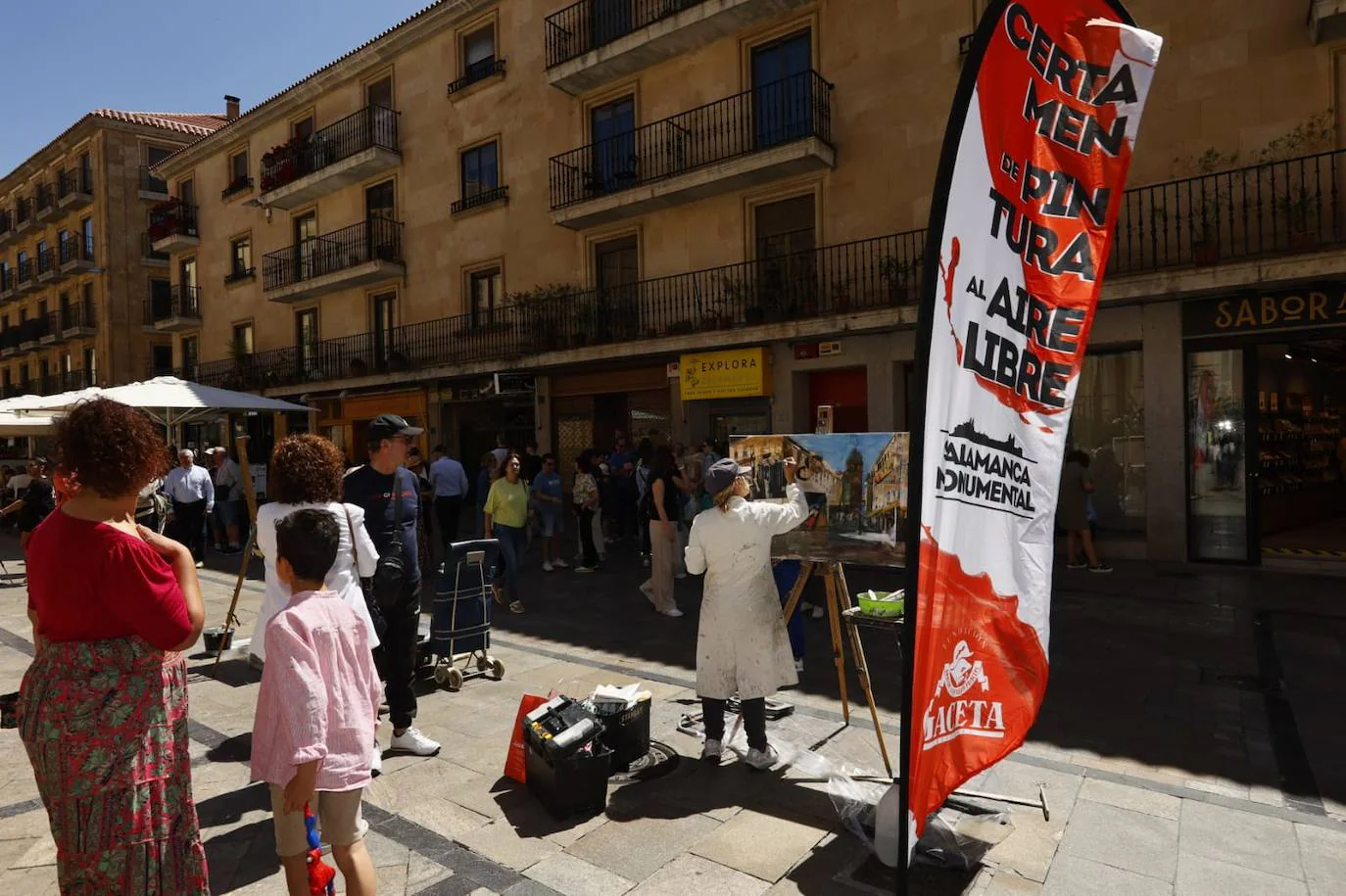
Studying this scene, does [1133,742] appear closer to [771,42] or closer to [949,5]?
[949,5]

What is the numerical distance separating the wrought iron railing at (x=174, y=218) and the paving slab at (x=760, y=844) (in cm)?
3027

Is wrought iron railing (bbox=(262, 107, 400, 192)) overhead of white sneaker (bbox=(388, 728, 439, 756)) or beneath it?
overhead

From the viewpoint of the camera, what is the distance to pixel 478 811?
3842mm

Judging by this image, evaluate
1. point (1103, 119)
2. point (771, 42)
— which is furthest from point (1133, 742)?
point (771, 42)

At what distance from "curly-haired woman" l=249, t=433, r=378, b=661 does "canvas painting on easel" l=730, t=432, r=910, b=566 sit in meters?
2.18

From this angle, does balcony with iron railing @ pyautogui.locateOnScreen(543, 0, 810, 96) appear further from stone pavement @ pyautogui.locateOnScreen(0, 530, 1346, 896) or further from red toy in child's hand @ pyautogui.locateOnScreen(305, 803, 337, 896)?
red toy in child's hand @ pyautogui.locateOnScreen(305, 803, 337, 896)

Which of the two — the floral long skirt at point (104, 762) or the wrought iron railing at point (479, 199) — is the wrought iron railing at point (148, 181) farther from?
the floral long skirt at point (104, 762)

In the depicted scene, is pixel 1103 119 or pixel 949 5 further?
pixel 949 5

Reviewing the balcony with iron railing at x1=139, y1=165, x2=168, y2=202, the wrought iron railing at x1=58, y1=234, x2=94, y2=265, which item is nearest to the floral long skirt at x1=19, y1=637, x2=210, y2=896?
the balcony with iron railing at x1=139, y1=165, x2=168, y2=202

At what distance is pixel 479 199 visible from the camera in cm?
1888

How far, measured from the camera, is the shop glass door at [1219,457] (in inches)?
410

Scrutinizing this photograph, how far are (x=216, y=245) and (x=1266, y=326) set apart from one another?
28.8 m

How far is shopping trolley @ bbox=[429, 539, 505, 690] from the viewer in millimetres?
5938

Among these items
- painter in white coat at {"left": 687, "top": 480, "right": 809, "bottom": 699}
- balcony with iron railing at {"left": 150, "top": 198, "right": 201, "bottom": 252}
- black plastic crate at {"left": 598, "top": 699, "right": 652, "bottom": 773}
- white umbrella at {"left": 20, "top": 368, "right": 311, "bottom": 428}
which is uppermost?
balcony with iron railing at {"left": 150, "top": 198, "right": 201, "bottom": 252}
